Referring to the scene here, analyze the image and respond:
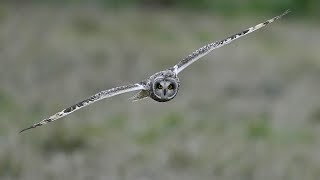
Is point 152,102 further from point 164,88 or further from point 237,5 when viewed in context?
point 237,5

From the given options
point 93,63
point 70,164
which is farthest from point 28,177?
point 93,63

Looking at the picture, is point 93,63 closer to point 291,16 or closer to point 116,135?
point 116,135

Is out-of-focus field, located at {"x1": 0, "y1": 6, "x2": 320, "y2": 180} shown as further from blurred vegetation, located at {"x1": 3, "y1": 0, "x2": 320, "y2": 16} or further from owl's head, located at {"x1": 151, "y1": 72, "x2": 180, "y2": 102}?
blurred vegetation, located at {"x1": 3, "y1": 0, "x2": 320, "y2": 16}

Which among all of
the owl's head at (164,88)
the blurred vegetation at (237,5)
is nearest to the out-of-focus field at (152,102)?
the owl's head at (164,88)

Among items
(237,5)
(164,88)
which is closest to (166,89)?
(164,88)

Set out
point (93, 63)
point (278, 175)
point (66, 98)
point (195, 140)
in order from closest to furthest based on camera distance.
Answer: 1. point (278, 175)
2. point (195, 140)
3. point (66, 98)
4. point (93, 63)

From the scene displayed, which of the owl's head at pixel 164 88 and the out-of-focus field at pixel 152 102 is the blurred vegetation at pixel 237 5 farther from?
the owl's head at pixel 164 88

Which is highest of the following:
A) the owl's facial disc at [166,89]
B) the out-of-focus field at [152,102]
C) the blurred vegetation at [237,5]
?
the blurred vegetation at [237,5]
